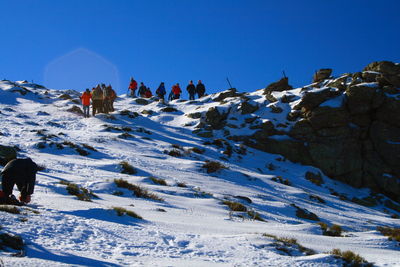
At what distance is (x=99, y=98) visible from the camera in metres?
23.5

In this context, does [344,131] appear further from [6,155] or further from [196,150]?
[6,155]

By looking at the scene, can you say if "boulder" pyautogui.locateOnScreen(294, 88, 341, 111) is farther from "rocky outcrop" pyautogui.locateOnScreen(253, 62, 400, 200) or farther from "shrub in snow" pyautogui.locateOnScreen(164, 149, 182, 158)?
"shrub in snow" pyautogui.locateOnScreen(164, 149, 182, 158)

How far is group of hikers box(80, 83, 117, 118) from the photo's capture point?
75.7 ft

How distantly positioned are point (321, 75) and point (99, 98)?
21367mm

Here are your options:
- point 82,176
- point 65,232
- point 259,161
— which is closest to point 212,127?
point 259,161

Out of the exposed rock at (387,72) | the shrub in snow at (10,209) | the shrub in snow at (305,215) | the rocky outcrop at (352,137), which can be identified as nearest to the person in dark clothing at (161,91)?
the rocky outcrop at (352,137)

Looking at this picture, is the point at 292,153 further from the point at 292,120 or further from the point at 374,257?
the point at 374,257

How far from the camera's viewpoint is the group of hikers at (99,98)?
75.7 ft

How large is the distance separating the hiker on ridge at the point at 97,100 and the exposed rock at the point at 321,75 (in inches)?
806

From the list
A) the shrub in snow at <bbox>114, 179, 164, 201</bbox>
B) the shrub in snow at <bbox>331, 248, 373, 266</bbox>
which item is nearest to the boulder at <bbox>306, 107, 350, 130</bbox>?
the shrub in snow at <bbox>114, 179, 164, 201</bbox>

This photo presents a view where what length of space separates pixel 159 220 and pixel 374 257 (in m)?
3.51

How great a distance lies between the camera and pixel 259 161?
20312 millimetres

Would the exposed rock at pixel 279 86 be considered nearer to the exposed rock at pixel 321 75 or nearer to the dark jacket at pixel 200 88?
the exposed rock at pixel 321 75

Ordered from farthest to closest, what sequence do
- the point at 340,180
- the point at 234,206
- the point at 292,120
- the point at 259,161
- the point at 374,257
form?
the point at 292,120
the point at 340,180
the point at 259,161
the point at 234,206
the point at 374,257
